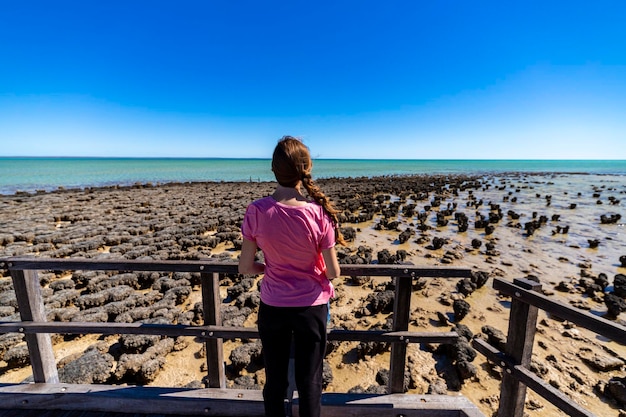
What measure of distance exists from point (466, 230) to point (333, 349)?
12.9 m

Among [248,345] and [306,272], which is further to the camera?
[248,345]

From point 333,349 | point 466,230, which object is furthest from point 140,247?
point 466,230

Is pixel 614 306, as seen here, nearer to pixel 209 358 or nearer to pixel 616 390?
pixel 616 390

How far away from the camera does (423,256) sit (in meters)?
11.3

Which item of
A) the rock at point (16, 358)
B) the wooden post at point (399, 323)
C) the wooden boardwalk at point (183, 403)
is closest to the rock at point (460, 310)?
the wooden boardwalk at point (183, 403)

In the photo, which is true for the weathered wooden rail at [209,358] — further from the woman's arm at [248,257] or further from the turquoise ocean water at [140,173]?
the turquoise ocean water at [140,173]

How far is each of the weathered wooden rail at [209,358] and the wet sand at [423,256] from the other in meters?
1.91

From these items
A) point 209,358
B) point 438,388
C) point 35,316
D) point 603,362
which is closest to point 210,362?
point 209,358

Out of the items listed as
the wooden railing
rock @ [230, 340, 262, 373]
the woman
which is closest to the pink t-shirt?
the woman

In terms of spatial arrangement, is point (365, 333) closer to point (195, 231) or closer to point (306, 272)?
point (306, 272)

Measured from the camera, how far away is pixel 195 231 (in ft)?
47.9

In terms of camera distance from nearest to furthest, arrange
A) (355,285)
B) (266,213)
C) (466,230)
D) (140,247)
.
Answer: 1. (266,213)
2. (355,285)
3. (140,247)
4. (466,230)

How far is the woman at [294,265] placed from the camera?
1.88 meters

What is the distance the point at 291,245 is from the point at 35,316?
309cm
